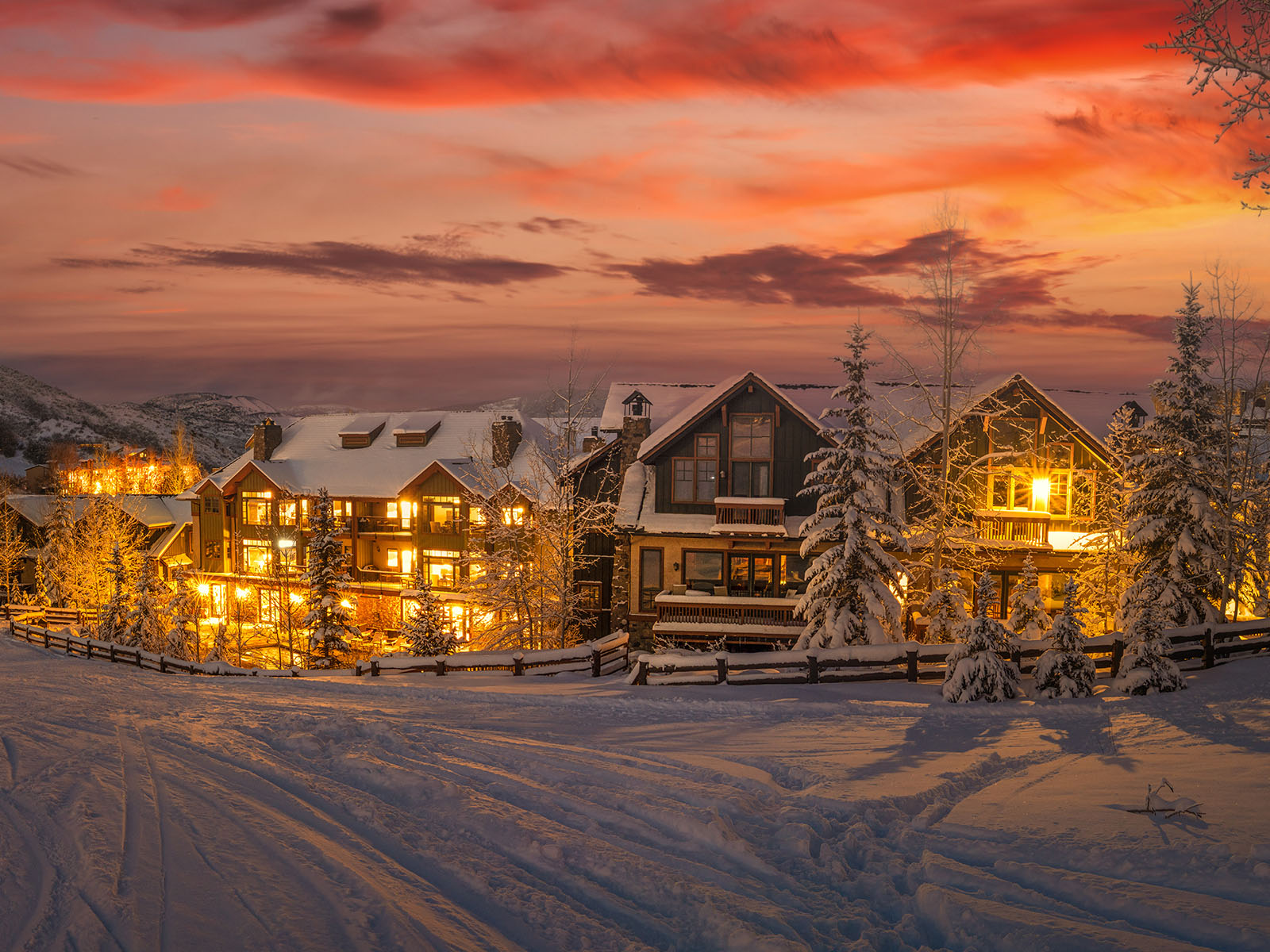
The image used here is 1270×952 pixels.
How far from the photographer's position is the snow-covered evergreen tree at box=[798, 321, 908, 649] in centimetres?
2059

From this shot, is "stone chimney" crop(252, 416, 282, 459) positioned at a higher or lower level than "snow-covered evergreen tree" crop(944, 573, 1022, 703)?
higher

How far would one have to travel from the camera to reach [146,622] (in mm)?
37594

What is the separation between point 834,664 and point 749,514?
12007 mm

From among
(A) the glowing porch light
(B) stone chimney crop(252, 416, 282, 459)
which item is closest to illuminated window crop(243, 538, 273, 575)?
(B) stone chimney crop(252, 416, 282, 459)

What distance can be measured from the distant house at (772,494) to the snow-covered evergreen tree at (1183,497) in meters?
5.86

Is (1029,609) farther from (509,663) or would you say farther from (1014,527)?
(509,663)

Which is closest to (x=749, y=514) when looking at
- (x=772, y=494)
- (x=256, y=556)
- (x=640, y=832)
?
(x=772, y=494)

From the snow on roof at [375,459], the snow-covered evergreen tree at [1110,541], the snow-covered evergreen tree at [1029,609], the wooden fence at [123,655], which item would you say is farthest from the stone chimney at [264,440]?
the snow-covered evergreen tree at [1110,541]

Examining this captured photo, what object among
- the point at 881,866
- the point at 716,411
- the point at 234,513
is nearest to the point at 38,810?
A: the point at 881,866

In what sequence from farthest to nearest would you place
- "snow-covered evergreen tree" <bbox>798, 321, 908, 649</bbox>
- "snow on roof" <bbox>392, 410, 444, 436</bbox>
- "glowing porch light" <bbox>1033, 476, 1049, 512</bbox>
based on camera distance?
"snow on roof" <bbox>392, 410, 444, 436</bbox> → "glowing porch light" <bbox>1033, 476, 1049, 512</bbox> → "snow-covered evergreen tree" <bbox>798, 321, 908, 649</bbox>

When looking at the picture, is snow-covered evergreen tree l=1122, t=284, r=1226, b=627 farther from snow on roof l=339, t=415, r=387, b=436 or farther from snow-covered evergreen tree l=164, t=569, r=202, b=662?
snow on roof l=339, t=415, r=387, b=436

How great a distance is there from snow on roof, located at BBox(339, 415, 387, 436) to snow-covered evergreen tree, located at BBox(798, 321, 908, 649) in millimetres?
37377

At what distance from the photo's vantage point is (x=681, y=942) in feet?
21.6

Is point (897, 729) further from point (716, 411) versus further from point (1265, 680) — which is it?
point (716, 411)
